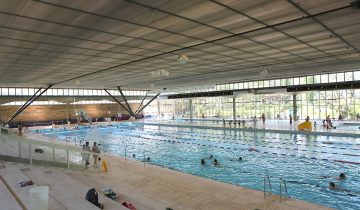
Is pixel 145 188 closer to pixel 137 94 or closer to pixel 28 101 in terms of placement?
pixel 28 101

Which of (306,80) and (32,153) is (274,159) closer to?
(32,153)

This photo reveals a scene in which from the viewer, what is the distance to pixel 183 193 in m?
7.46

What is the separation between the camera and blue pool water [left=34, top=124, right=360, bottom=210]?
938cm

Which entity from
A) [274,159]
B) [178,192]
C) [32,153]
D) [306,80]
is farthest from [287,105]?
[32,153]

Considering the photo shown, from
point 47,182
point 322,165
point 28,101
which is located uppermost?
point 28,101

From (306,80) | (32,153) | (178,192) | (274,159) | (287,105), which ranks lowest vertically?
(274,159)

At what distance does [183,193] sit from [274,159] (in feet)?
25.9

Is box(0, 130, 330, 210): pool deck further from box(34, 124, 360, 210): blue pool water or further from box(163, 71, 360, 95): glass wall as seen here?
box(163, 71, 360, 95): glass wall

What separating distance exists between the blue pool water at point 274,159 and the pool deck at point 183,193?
2.28 metres

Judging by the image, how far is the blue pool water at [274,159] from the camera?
369 inches

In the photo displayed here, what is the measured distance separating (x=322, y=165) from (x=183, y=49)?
849 cm

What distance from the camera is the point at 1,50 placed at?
9.68 metres

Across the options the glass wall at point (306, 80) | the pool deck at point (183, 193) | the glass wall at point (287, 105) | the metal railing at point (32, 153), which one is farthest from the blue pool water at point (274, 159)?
the glass wall at point (287, 105)

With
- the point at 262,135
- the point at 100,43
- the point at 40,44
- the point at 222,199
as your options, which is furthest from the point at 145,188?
the point at 262,135
